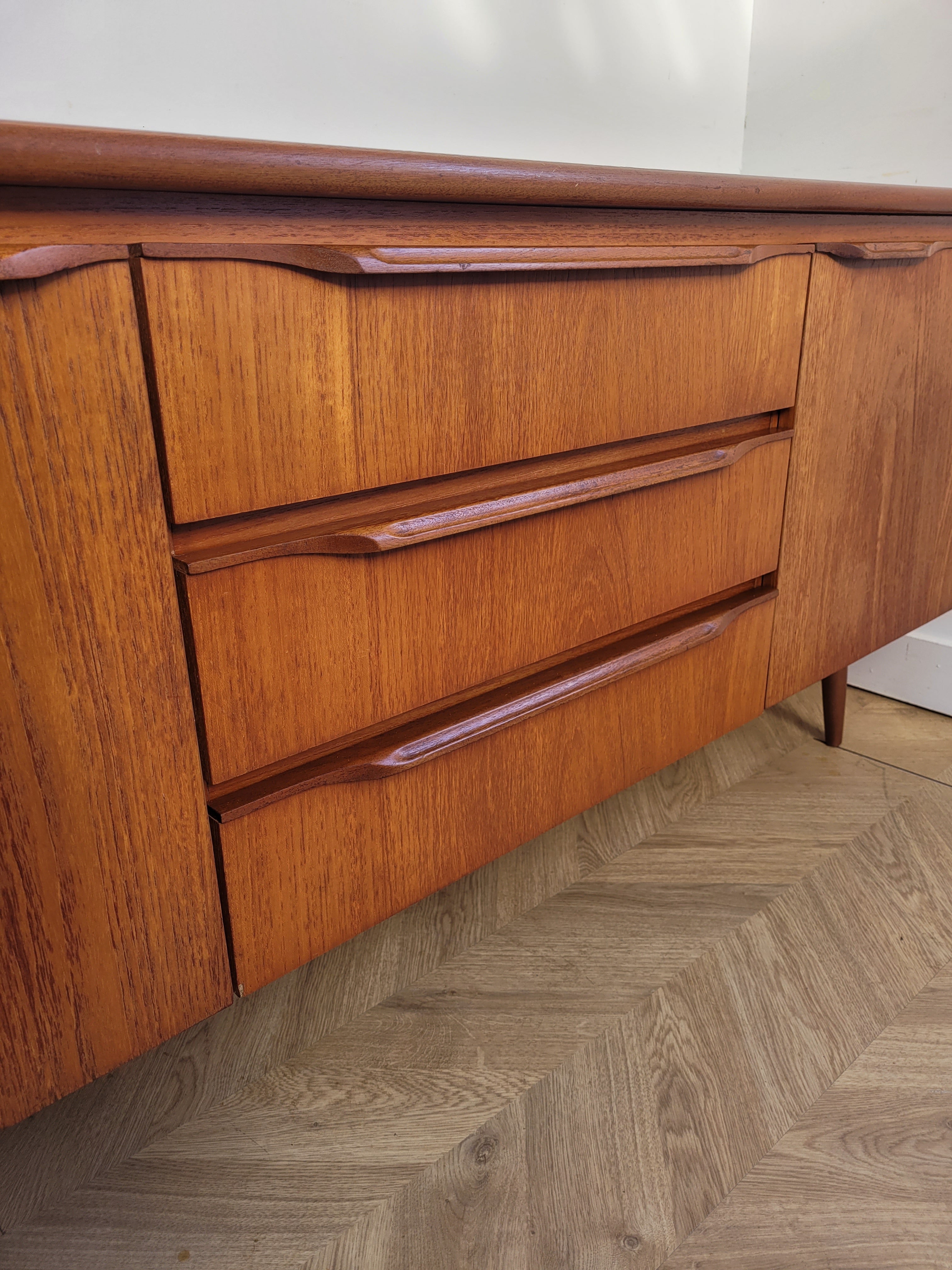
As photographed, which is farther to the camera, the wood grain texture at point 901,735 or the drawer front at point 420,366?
the wood grain texture at point 901,735

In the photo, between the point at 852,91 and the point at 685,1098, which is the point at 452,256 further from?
the point at 852,91

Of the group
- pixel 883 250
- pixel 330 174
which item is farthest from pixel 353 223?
pixel 883 250

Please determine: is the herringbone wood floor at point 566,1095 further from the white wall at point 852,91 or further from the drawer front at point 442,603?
the white wall at point 852,91

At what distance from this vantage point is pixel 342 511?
2.02 feet

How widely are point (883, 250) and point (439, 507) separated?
57cm

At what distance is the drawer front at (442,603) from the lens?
577mm

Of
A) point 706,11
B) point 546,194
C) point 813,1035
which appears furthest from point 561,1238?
point 706,11

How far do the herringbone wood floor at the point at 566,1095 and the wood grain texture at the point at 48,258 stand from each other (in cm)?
67

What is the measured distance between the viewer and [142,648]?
1.74 ft

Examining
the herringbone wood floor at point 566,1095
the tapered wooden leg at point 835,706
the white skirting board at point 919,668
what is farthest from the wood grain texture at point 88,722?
the white skirting board at point 919,668

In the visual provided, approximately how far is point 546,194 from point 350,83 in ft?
1.88

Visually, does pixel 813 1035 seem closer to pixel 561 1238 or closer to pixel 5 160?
pixel 561 1238

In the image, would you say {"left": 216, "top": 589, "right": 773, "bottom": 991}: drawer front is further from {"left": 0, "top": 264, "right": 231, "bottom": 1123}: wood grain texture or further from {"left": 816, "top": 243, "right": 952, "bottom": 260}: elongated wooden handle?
{"left": 816, "top": 243, "right": 952, "bottom": 260}: elongated wooden handle

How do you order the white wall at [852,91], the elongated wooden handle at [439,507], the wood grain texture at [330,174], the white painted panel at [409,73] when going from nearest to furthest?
the wood grain texture at [330,174], the elongated wooden handle at [439,507], the white painted panel at [409,73], the white wall at [852,91]
